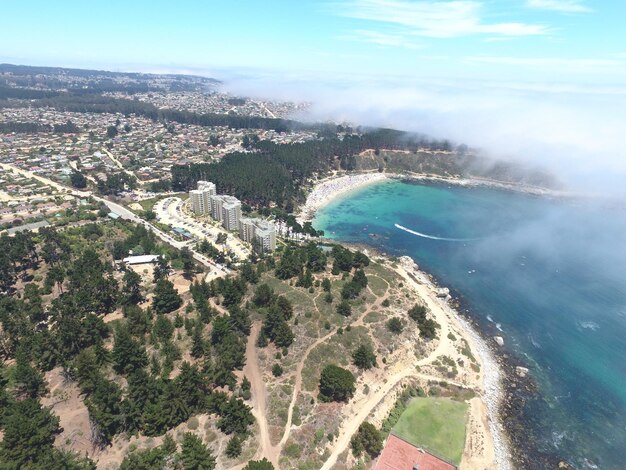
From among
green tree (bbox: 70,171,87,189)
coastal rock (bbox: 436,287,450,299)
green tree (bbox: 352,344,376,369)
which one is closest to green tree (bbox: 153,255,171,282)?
green tree (bbox: 352,344,376,369)

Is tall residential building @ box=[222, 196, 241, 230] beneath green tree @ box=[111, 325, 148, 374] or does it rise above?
above

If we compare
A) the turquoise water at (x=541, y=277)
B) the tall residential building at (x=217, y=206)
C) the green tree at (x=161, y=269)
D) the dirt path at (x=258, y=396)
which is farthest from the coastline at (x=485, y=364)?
the tall residential building at (x=217, y=206)

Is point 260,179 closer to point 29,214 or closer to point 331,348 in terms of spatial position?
point 29,214

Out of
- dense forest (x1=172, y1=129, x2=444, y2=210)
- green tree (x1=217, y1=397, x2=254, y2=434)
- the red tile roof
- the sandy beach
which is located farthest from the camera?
the sandy beach

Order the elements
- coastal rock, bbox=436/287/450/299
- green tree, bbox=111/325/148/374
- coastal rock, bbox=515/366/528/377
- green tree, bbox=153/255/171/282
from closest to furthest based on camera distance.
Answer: green tree, bbox=111/325/148/374 → coastal rock, bbox=515/366/528/377 → green tree, bbox=153/255/171/282 → coastal rock, bbox=436/287/450/299

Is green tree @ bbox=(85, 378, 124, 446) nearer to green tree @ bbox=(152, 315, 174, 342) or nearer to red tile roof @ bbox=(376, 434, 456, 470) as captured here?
green tree @ bbox=(152, 315, 174, 342)

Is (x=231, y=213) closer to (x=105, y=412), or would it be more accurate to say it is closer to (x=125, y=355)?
(x=125, y=355)

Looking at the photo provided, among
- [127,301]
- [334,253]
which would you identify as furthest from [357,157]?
[127,301]
